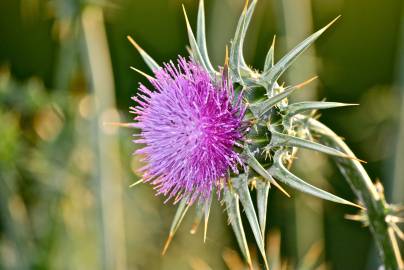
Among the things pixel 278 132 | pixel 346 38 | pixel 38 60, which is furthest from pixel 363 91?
pixel 278 132

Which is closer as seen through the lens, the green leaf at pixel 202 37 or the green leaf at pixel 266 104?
the green leaf at pixel 266 104

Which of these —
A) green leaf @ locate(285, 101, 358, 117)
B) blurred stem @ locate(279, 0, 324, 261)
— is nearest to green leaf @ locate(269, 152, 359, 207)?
green leaf @ locate(285, 101, 358, 117)

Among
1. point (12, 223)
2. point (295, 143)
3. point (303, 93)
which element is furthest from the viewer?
point (303, 93)

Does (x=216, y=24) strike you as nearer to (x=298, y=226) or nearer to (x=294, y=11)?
(x=294, y=11)

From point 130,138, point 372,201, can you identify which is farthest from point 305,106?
point 130,138

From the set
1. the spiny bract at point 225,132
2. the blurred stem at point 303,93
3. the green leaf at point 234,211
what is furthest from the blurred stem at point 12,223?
the green leaf at point 234,211

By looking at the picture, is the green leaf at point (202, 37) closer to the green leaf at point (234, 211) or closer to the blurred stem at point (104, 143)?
the green leaf at point (234, 211)

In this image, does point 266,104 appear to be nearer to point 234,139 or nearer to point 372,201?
point 234,139

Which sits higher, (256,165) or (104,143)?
(104,143)

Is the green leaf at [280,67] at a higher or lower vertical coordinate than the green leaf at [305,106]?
higher
